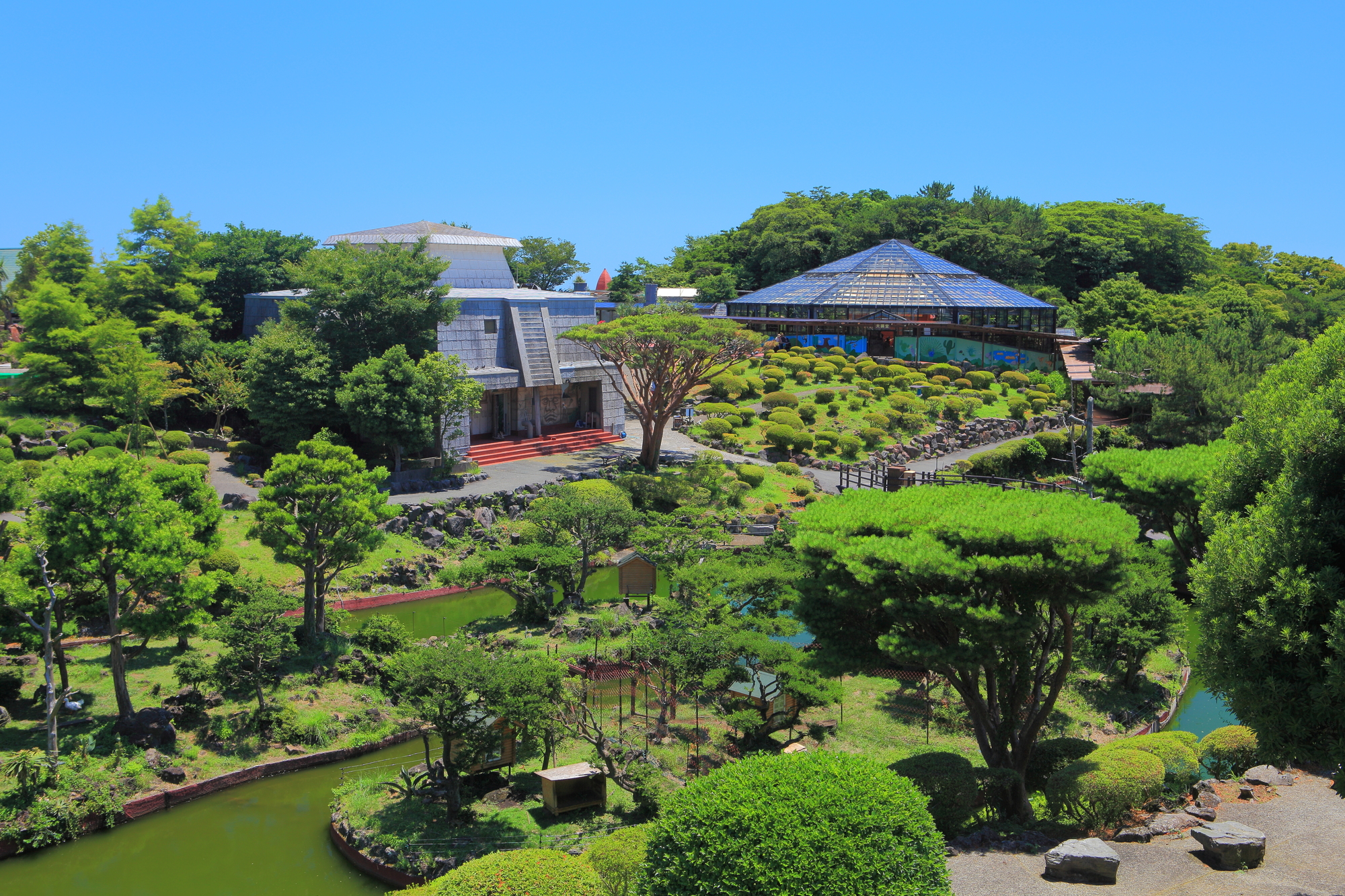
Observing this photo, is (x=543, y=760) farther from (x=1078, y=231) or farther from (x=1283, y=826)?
(x=1078, y=231)

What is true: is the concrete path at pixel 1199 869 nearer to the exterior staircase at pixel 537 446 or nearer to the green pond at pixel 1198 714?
the green pond at pixel 1198 714

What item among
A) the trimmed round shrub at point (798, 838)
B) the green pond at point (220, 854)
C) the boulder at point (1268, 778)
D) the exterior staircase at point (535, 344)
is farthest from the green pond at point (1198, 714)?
the exterior staircase at point (535, 344)

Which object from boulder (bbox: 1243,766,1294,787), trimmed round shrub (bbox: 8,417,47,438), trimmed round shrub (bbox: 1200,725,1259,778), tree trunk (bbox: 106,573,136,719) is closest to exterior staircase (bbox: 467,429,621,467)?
trimmed round shrub (bbox: 8,417,47,438)

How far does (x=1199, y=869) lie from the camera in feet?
42.7

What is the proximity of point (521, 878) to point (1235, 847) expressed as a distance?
30.6 feet

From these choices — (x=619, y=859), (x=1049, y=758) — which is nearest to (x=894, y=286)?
(x=1049, y=758)

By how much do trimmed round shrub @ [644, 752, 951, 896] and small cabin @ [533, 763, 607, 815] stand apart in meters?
6.34

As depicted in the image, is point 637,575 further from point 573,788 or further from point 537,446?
point 537,446

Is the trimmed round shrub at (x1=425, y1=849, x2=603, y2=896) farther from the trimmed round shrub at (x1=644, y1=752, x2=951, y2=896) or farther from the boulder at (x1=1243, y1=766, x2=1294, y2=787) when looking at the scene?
the boulder at (x1=1243, y1=766, x2=1294, y2=787)

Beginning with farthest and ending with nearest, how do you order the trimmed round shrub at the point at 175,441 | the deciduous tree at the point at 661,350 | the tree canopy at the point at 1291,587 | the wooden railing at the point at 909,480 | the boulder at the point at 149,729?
the deciduous tree at the point at 661,350 < the trimmed round shrub at the point at 175,441 < the wooden railing at the point at 909,480 < the boulder at the point at 149,729 < the tree canopy at the point at 1291,587

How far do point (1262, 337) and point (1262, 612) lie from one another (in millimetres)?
41230

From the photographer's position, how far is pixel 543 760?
18688 millimetres

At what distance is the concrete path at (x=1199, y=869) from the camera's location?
40.7 ft

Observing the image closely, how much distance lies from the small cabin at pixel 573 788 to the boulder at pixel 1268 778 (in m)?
10.8
